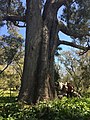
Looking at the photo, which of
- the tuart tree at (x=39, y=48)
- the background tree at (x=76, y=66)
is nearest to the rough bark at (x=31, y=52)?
the tuart tree at (x=39, y=48)

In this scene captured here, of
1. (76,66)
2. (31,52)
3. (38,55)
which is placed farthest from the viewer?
(76,66)

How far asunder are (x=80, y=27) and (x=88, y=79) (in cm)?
2001

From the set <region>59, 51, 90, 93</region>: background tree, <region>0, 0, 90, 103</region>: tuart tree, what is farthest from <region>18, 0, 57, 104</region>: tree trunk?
<region>59, 51, 90, 93</region>: background tree

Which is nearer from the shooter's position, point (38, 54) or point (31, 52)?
point (31, 52)

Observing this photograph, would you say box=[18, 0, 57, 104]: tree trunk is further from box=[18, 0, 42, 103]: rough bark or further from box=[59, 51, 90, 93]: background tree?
box=[59, 51, 90, 93]: background tree

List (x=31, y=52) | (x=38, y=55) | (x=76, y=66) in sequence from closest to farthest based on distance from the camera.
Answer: (x=31, y=52)
(x=38, y=55)
(x=76, y=66)

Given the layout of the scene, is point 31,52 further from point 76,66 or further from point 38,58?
point 76,66

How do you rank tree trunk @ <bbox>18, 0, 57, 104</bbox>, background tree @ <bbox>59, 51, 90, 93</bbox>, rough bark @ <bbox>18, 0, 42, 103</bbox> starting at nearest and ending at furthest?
rough bark @ <bbox>18, 0, 42, 103</bbox> → tree trunk @ <bbox>18, 0, 57, 104</bbox> → background tree @ <bbox>59, 51, 90, 93</bbox>

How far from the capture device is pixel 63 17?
19.4 metres

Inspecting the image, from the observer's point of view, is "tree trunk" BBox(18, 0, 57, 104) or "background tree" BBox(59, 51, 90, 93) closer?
"tree trunk" BBox(18, 0, 57, 104)

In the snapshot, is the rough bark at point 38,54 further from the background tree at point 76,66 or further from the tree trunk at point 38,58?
the background tree at point 76,66

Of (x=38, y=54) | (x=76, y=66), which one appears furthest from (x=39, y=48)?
(x=76, y=66)

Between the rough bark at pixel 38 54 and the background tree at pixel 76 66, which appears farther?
the background tree at pixel 76 66

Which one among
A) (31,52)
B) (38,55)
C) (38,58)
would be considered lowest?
(38,58)
